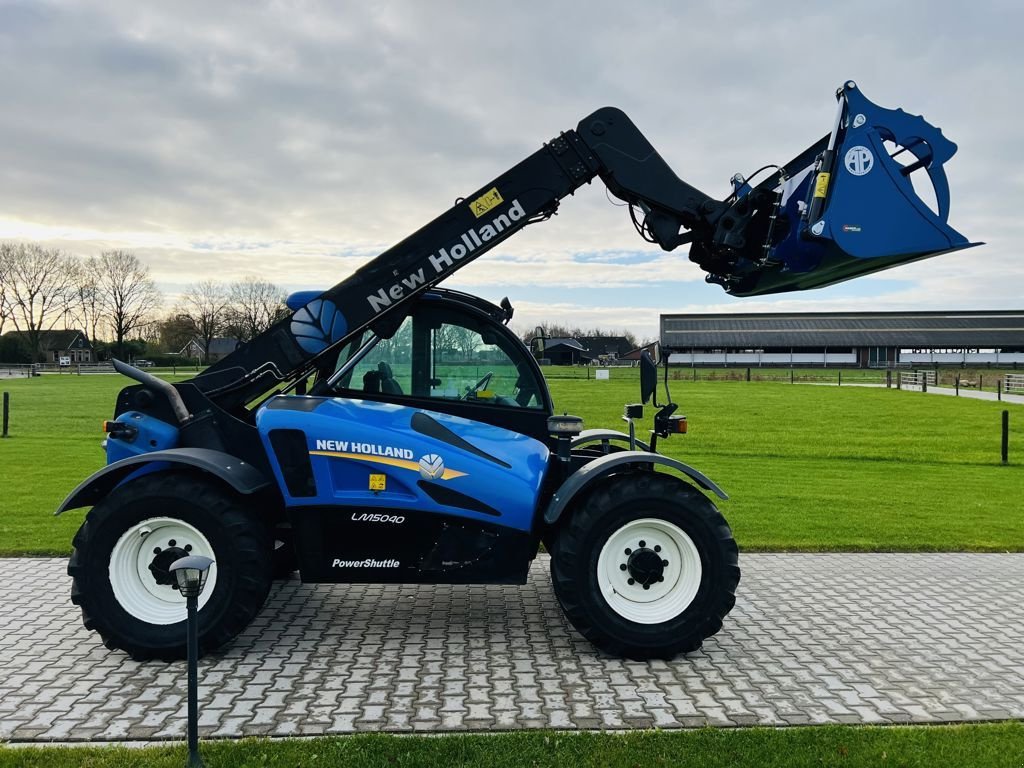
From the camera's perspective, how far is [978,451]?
16922 mm

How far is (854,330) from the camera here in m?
81.8

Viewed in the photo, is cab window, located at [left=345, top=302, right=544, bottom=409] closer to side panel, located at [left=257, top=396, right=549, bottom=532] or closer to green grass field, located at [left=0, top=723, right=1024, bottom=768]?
side panel, located at [left=257, top=396, right=549, bottom=532]

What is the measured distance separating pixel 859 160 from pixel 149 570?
552 centimetres

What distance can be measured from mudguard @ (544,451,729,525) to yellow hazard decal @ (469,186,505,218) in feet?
6.61

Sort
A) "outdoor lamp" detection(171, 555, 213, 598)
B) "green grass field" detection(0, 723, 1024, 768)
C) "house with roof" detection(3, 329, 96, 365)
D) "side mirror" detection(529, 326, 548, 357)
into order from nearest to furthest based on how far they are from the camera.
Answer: "outdoor lamp" detection(171, 555, 213, 598) → "green grass field" detection(0, 723, 1024, 768) → "side mirror" detection(529, 326, 548, 357) → "house with roof" detection(3, 329, 96, 365)

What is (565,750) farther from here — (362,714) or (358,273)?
(358,273)

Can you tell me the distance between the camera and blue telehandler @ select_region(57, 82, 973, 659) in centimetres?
479

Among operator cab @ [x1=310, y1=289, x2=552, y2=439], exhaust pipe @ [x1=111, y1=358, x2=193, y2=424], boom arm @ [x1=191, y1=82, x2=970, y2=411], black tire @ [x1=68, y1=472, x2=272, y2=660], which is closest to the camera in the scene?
black tire @ [x1=68, y1=472, x2=272, y2=660]

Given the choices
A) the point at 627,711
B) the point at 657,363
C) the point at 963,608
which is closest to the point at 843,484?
the point at 963,608

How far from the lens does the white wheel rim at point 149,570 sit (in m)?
4.77

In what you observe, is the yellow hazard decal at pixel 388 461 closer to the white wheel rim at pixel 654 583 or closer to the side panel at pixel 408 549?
the side panel at pixel 408 549

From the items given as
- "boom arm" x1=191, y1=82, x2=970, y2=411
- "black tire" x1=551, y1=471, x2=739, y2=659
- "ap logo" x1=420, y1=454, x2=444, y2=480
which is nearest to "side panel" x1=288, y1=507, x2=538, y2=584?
"ap logo" x1=420, y1=454, x2=444, y2=480

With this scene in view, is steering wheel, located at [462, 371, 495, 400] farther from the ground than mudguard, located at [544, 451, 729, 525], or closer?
farther from the ground

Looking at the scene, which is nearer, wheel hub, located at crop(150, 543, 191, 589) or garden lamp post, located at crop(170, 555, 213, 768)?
garden lamp post, located at crop(170, 555, 213, 768)
